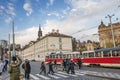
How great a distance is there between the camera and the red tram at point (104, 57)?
28234mm

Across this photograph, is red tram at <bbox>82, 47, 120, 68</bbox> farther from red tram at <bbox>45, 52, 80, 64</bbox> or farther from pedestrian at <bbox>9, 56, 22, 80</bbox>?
pedestrian at <bbox>9, 56, 22, 80</bbox>

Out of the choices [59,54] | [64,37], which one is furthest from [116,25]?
[59,54]

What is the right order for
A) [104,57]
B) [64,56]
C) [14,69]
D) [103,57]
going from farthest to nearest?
[64,56], [103,57], [104,57], [14,69]

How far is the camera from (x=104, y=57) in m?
31.1

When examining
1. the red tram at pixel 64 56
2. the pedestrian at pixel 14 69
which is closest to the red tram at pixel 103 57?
the red tram at pixel 64 56

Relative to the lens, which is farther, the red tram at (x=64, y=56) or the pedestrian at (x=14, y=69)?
the red tram at (x=64, y=56)

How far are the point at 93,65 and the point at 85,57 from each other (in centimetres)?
283

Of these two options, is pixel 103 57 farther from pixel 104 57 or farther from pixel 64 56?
pixel 64 56

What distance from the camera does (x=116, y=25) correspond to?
88.8m

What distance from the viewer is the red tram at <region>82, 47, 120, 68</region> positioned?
92.6 feet

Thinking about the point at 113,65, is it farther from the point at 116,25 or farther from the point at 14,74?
the point at 116,25

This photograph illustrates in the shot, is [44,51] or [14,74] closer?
Answer: [14,74]

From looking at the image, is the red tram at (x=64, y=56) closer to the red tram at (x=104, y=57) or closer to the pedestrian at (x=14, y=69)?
the red tram at (x=104, y=57)

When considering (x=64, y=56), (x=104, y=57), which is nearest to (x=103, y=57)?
(x=104, y=57)
